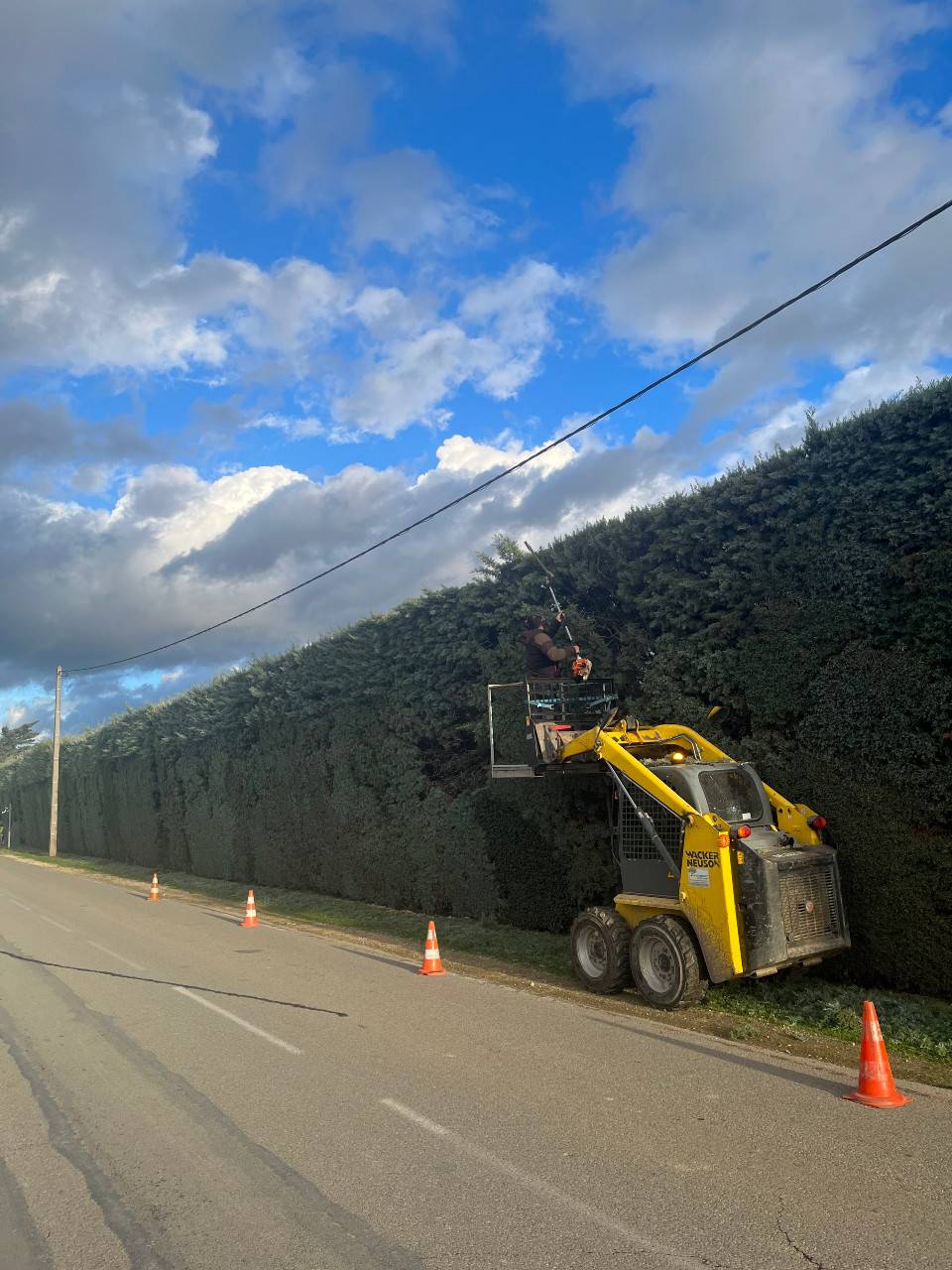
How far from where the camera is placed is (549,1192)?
4.45 metres

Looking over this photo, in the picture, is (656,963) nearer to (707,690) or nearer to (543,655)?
(707,690)

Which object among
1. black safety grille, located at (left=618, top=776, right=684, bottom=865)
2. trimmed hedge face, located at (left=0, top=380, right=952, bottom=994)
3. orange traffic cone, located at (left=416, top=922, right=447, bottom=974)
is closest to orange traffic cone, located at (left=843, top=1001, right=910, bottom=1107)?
black safety grille, located at (left=618, top=776, right=684, bottom=865)

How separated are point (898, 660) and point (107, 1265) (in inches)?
321

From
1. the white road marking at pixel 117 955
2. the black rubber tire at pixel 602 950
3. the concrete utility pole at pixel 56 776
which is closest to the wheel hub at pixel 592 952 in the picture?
the black rubber tire at pixel 602 950

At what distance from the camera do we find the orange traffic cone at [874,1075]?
18.7ft

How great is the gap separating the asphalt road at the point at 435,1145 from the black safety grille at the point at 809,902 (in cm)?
135

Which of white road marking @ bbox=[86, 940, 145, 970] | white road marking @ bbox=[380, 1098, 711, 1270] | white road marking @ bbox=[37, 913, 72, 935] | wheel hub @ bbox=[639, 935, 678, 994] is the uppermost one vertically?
wheel hub @ bbox=[639, 935, 678, 994]

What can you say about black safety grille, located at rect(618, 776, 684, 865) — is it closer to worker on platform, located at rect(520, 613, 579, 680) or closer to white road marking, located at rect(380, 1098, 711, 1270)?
worker on platform, located at rect(520, 613, 579, 680)

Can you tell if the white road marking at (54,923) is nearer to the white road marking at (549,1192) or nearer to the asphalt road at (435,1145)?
the asphalt road at (435,1145)

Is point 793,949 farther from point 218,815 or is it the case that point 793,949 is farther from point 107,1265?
point 218,815

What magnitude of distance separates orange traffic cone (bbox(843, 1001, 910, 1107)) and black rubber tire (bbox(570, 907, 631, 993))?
3.27m

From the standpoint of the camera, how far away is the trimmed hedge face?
28.9 feet

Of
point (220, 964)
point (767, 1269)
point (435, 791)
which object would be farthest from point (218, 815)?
point (767, 1269)

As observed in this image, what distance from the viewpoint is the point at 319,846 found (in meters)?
19.6
